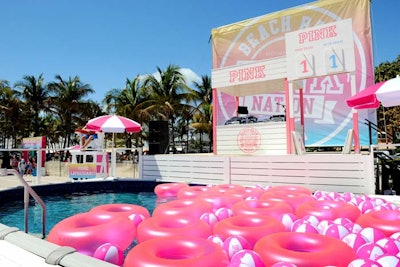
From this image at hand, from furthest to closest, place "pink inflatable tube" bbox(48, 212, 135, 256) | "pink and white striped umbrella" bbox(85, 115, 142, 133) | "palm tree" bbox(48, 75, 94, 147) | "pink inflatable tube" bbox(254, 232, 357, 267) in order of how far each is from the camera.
A: "palm tree" bbox(48, 75, 94, 147) < "pink and white striped umbrella" bbox(85, 115, 142, 133) < "pink inflatable tube" bbox(48, 212, 135, 256) < "pink inflatable tube" bbox(254, 232, 357, 267)

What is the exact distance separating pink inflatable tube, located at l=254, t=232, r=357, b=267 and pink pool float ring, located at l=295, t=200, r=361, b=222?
1.39 metres

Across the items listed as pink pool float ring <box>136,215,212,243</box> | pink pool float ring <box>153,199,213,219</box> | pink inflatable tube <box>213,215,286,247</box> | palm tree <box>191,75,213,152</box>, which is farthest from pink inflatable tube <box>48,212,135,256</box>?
palm tree <box>191,75,213,152</box>

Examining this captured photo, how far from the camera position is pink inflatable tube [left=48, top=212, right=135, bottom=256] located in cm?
Answer: 354

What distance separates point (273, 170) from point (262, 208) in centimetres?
304

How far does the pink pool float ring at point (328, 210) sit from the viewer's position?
4512 millimetres

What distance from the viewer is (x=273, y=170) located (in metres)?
7.74

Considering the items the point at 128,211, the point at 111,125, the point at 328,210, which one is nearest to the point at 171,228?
the point at 128,211

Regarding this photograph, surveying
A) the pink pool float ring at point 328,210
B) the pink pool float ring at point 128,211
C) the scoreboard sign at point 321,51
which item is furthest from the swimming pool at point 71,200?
the scoreboard sign at point 321,51

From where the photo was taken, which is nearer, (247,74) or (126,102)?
(247,74)

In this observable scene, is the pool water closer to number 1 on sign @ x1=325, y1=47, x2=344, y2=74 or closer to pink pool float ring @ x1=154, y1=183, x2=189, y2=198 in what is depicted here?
pink pool float ring @ x1=154, y1=183, x2=189, y2=198

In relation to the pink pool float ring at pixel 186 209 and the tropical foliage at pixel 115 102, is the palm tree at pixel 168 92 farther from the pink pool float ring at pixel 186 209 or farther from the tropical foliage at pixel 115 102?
the pink pool float ring at pixel 186 209

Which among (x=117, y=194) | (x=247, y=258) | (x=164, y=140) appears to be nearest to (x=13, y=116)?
(x=164, y=140)

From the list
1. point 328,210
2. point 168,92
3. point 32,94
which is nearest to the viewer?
point 328,210

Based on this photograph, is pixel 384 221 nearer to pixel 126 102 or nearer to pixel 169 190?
pixel 169 190
